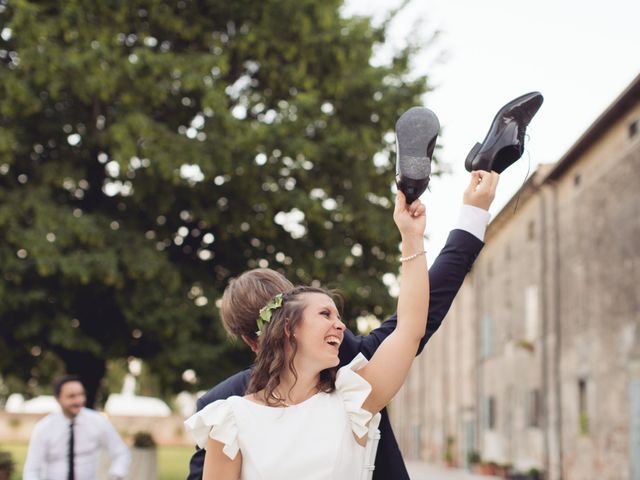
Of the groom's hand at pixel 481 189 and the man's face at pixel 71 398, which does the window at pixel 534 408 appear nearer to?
the man's face at pixel 71 398

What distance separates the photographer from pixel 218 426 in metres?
2.64

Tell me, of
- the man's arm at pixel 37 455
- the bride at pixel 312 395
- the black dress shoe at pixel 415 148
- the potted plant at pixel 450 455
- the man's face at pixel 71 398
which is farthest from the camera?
the potted plant at pixel 450 455

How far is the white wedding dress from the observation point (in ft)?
8.52

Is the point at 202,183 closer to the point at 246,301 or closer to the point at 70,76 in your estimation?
the point at 70,76

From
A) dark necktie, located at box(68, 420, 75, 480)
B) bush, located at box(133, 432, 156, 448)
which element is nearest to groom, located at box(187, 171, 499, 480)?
dark necktie, located at box(68, 420, 75, 480)

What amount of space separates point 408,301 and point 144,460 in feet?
48.9

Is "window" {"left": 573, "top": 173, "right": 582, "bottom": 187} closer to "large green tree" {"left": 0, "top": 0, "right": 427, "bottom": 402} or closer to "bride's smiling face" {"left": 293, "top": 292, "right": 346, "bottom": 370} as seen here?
"large green tree" {"left": 0, "top": 0, "right": 427, "bottom": 402}

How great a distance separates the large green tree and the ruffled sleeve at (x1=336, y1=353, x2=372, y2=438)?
1141 cm

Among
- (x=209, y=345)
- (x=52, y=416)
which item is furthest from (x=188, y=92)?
(x=52, y=416)

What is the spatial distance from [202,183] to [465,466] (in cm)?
2293

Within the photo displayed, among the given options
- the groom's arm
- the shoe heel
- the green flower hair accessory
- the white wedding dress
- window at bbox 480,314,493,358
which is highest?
window at bbox 480,314,493,358

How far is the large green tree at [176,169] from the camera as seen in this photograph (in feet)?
45.8

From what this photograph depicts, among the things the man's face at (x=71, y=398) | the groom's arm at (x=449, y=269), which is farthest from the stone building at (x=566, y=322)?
the groom's arm at (x=449, y=269)

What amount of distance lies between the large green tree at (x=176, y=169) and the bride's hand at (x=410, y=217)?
11.5 metres
